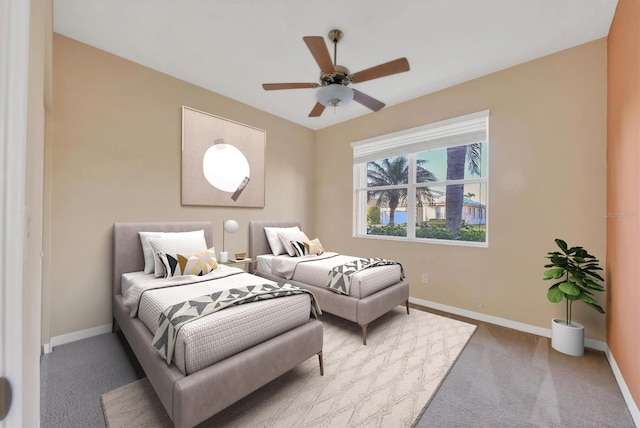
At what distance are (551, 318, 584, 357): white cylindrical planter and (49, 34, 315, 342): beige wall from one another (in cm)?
394

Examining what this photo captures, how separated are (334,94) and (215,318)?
1.91 meters

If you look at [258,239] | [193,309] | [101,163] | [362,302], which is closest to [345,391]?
[362,302]

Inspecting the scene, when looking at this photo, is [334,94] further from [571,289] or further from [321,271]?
[571,289]

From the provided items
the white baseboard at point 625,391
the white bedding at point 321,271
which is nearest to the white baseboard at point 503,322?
the white baseboard at point 625,391

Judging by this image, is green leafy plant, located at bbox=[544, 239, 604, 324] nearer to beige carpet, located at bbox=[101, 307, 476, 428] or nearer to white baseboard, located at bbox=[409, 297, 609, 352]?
white baseboard, located at bbox=[409, 297, 609, 352]

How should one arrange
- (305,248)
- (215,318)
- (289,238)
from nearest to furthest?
1. (215,318)
2. (305,248)
3. (289,238)

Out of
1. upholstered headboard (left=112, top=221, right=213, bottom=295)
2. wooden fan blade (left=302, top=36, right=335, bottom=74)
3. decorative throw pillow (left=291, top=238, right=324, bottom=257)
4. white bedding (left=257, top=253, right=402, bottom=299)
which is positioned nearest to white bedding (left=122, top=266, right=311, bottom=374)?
upholstered headboard (left=112, top=221, right=213, bottom=295)

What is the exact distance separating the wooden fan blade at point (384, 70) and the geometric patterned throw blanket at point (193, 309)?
180 centimetres

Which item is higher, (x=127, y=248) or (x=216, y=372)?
(x=127, y=248)

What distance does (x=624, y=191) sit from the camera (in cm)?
188

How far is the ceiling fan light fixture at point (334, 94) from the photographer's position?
86.1 inches

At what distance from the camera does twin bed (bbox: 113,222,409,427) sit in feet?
4.54

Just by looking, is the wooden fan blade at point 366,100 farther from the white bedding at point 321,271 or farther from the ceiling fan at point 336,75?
the white bedding at point 321,271

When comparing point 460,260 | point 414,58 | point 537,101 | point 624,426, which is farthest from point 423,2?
point 624,426
